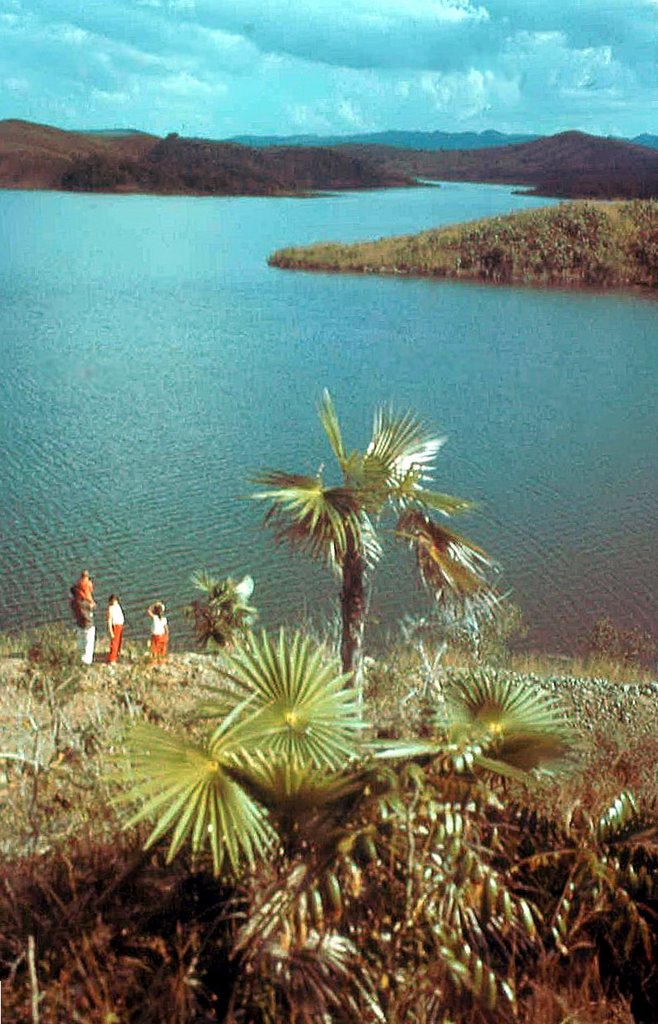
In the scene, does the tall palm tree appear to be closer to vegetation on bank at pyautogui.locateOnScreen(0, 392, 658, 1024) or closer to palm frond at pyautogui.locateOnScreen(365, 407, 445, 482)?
palm frond at pyautogui.locateOnScreen(365, 407, 445, 482)

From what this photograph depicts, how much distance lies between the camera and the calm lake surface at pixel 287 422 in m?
15.3

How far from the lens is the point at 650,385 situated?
29297 millimetres

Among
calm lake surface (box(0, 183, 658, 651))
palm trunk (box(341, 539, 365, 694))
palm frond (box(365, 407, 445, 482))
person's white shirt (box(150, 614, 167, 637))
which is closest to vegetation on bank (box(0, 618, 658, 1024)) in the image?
palm trunk (box(341, 539, 365, 694))

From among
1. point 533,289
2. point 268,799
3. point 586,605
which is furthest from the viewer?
point 533,289

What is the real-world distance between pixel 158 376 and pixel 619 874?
2554 centimetres

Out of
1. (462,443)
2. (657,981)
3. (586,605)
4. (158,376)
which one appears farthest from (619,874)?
(158,376)

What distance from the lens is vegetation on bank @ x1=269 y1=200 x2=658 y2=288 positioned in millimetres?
57344

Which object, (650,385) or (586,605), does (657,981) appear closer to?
(586,605)

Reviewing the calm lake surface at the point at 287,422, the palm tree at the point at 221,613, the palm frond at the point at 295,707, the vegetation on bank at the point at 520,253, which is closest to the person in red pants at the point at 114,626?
the palm tree at the point at 221,613

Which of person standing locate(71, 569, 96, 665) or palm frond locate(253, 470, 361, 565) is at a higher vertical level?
palm frond locate(253, 470, 361, 565)

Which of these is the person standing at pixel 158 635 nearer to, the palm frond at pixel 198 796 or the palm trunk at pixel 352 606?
the palm trunk at pixel 352 606

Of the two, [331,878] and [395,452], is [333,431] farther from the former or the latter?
[331,878]

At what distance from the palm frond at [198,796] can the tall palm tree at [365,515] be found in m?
3.28

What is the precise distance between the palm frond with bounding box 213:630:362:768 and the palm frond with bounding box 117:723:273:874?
266 mm
